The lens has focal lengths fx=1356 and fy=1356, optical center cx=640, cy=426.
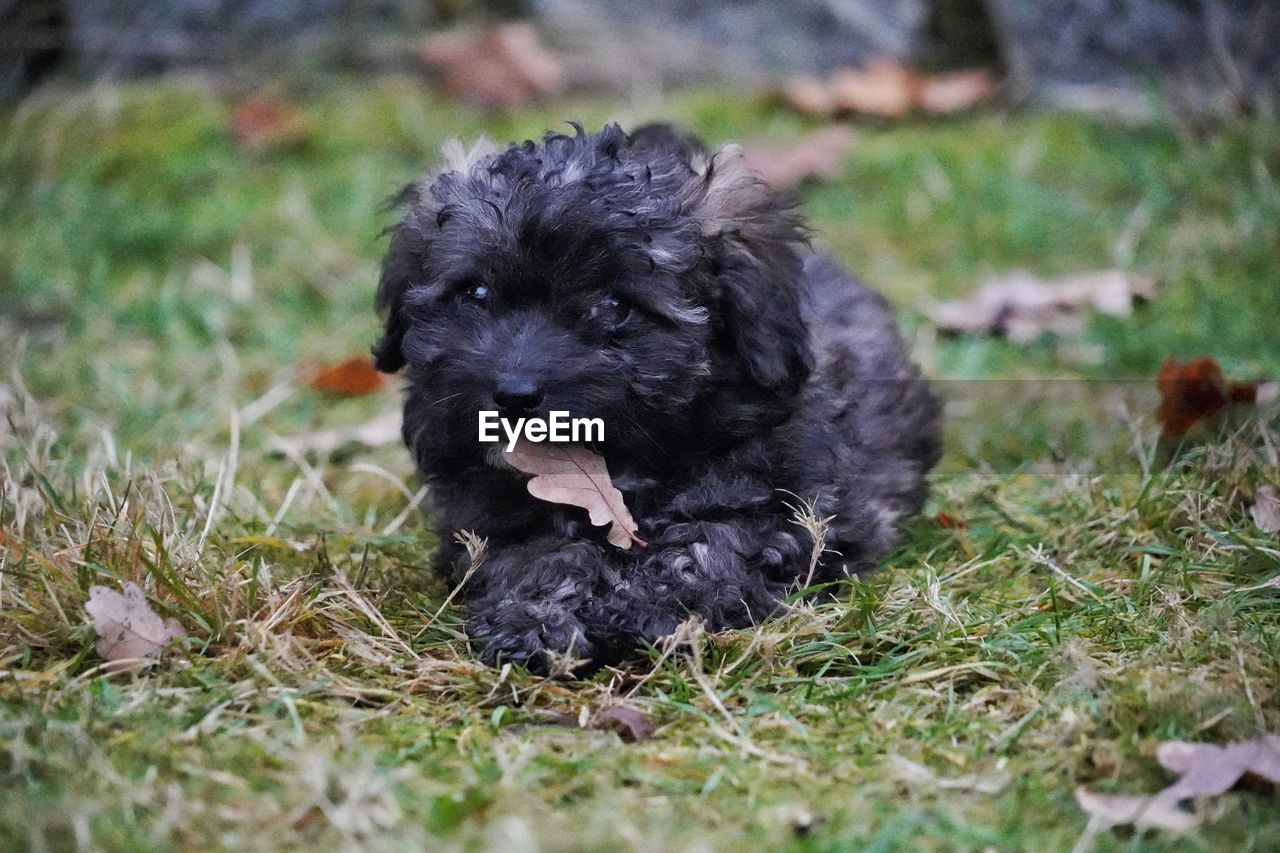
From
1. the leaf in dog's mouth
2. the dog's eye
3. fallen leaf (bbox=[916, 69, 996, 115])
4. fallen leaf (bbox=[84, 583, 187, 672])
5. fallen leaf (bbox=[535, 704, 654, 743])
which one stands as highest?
the dog's eye

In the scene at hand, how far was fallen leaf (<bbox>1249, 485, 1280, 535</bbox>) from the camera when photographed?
378 centimetres

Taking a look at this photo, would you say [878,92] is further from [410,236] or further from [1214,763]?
[1214,763]

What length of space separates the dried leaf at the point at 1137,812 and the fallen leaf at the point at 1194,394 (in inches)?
85.7

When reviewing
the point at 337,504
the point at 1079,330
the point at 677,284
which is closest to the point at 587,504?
the point at 677,284

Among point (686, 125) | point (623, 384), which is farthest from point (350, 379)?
point (686, 125)

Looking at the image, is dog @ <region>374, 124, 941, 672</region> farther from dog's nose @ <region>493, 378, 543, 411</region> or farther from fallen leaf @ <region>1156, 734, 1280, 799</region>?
fallen leaf @ <region>1156, 734, 1280, 799</region>

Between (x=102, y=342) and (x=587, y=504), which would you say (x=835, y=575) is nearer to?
(x=587, y=504)

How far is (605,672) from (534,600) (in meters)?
0.26

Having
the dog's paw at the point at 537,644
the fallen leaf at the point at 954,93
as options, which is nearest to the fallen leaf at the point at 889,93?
the fallen leaf at the point at 954,93

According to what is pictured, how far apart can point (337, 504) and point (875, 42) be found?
6420 millimetres

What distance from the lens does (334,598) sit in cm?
344

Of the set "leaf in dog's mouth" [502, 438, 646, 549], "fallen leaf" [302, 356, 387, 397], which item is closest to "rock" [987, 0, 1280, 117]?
"fallen leaf" [302, 356, 387, 397]

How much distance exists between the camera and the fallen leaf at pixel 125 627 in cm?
305

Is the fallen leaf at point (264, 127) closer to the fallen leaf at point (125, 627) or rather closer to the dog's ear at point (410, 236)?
the dog's ear at point (410, 236)
